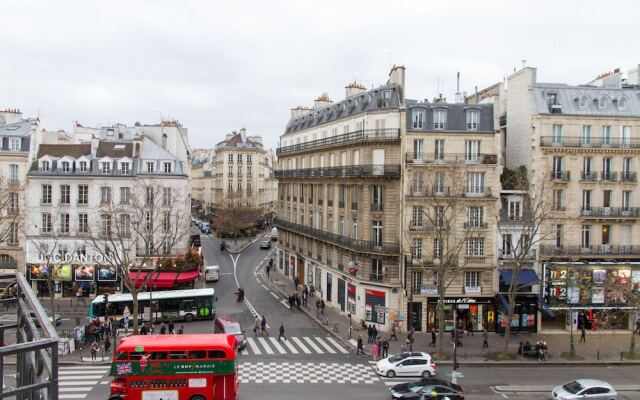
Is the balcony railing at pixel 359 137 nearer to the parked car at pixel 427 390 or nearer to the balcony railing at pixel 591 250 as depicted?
the balcony railing at pixel 591 250

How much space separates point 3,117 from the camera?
189 ft

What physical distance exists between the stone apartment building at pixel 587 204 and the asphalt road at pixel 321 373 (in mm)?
8357

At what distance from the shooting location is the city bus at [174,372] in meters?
23.4

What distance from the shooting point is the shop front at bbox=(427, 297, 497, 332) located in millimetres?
40031

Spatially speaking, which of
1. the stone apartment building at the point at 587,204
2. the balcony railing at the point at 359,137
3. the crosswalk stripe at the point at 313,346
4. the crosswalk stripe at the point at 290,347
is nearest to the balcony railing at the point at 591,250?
the stone apartment building at the point at 587,204

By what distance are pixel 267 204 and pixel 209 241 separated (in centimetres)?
2290

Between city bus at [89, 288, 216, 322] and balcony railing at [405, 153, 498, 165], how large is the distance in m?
17.8

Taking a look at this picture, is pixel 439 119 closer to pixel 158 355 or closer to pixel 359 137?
pixel 359 137

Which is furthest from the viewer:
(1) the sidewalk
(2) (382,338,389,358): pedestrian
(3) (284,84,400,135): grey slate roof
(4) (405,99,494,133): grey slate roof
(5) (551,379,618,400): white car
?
(3) (284,84,400,135): grey slate roof

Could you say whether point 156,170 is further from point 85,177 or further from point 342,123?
point 342,123

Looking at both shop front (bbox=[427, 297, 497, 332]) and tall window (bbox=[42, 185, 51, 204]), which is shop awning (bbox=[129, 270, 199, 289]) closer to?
tall window (bbox=[42, 185, 51, 204])

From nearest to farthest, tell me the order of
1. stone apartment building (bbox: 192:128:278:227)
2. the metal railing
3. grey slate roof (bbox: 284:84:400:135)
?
the metal railing, grey slate roof (bbox: 284:84:400:135), stone apartment building (bbox: 192:128:278:227)

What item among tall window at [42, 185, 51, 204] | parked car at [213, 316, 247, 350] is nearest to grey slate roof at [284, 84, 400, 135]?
parked car at [213, 316, 247, 350]

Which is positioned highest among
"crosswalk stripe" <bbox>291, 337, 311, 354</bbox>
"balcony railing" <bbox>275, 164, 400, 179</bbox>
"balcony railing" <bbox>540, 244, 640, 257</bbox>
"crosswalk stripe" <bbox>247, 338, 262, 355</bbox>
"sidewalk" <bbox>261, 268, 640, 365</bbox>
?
"balcony railing" <bbox>275, 164, 400, 179</bbox>
